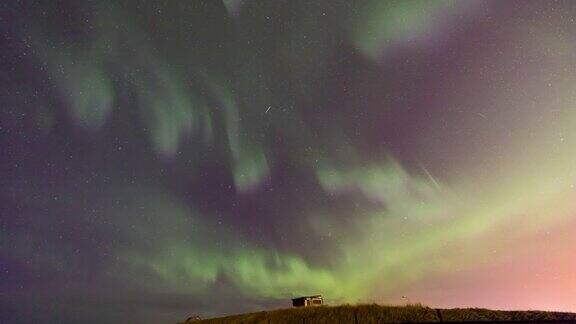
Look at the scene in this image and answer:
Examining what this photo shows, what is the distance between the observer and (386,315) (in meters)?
36.6

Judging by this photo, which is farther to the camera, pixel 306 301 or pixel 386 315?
pixel 306 301

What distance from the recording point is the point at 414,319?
3438 cm

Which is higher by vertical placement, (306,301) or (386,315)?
(306,301)

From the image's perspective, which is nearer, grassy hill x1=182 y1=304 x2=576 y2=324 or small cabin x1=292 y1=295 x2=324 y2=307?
grassy hill x1=182 y1=304 x2=576 y2=324

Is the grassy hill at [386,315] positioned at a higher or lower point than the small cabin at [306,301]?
lower

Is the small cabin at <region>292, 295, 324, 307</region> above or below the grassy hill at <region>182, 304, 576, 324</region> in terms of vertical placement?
above

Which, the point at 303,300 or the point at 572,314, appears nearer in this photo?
the point at 572,314

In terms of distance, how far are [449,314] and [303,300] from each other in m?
24.3

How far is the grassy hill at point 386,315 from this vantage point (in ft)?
106

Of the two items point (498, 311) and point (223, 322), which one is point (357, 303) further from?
point (223, 322)

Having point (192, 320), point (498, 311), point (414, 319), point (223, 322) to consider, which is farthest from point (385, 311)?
point (192, 320)

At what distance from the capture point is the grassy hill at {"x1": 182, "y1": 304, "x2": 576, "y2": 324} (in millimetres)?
32375

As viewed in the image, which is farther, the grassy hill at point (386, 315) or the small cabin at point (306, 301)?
the small cabin at point (306, 301)

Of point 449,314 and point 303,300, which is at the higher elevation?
point 303,300
